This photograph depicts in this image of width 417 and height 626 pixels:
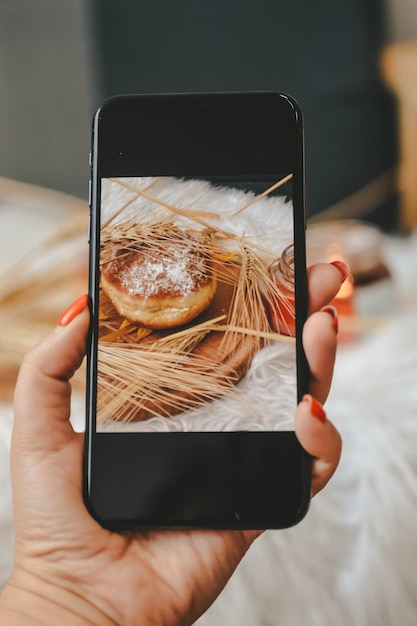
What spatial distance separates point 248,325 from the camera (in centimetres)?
35

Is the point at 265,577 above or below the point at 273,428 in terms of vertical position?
below

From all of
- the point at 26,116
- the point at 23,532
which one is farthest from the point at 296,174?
the point at 26,116

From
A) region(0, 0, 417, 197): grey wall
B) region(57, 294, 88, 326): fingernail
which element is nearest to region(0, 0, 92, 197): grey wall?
region(0, 0, 417, 197): grey wall

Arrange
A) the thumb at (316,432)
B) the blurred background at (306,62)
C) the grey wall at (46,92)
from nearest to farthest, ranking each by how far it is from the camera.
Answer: the thumb at (316,432)
the blurred background at (306,62)
the grey wall at (46,92)

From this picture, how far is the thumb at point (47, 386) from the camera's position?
36 cm

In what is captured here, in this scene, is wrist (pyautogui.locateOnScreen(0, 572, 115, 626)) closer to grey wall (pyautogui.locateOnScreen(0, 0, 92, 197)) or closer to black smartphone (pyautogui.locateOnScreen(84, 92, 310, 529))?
black smartphone (pyautogui.locateOnScreen(84, 92, 310, 529))

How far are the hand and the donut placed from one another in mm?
25

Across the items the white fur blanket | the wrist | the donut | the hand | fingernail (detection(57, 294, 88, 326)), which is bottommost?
the white fur blanket

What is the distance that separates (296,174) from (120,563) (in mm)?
230

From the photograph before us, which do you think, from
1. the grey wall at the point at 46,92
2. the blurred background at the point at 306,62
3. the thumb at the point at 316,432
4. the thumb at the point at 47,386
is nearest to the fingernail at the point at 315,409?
the thumb at the point at 316,432

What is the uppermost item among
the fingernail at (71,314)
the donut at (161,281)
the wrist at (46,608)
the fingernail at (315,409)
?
the donut at (161,281)

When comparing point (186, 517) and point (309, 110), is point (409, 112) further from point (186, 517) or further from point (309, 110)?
point (186, 517)

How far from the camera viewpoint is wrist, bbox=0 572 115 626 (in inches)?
13.2

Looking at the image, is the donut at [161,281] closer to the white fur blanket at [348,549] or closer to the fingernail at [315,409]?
the fingernail at [315,409]
